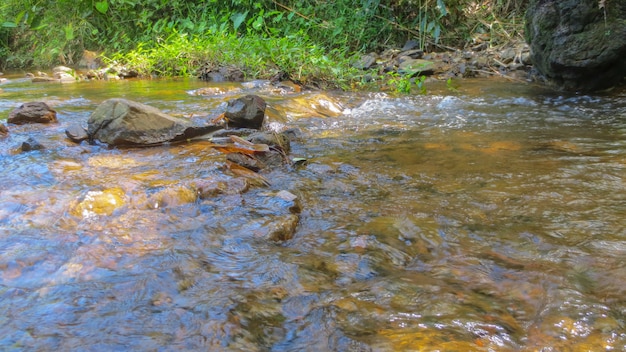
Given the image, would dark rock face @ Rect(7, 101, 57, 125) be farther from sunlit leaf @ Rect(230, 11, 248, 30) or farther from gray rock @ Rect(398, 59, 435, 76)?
sunlit leaf @ Rect(230, 11, 248, 30)

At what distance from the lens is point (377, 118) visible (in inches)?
174

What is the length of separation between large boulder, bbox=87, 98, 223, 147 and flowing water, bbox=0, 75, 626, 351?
11 cm

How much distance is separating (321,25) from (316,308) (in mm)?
7740

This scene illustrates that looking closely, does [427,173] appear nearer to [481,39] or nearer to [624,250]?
[624,250]

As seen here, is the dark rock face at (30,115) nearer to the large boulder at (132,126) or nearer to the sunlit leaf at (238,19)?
the large boulder at (132,126)

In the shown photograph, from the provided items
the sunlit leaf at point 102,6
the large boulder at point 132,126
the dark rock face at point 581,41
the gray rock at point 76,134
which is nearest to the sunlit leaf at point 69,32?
the sunlit leaf at point 102,6

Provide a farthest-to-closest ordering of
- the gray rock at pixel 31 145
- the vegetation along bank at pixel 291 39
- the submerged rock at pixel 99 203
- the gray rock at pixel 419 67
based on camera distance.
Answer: the gray rock at pixel 419 67 < the vegetation along bank at pixel 291 39 < the gray rock at pixel 31 145 < the submerged rock at pixel 99 203

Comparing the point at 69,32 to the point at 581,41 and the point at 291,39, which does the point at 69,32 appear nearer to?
the point at 291,39

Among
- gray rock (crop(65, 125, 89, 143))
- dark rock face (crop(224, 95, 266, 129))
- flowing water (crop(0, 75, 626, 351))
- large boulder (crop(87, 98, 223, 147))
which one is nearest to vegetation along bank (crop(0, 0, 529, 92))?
dark rock face (crop(224, 95, 266, 129))

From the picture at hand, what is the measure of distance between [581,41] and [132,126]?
14.1 feet

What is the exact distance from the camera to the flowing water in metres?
1.35

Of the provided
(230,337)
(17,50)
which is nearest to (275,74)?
(230,337)

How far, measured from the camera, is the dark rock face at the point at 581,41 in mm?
4832

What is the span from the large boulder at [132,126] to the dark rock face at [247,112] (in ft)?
1.49
